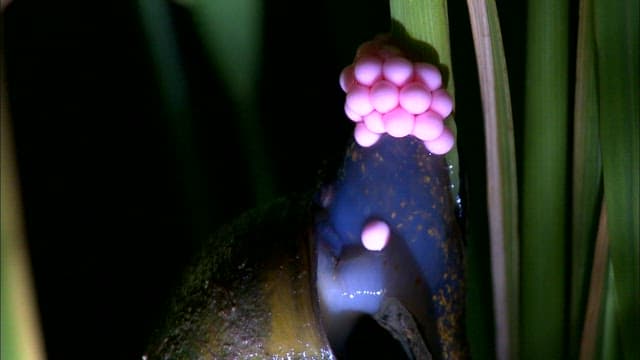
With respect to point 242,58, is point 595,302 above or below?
below

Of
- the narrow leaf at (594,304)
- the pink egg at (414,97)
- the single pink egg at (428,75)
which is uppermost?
the single pink egg at (428,75)

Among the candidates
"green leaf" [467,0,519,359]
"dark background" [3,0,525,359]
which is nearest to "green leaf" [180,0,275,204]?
"dark background" [3,0,525,359]

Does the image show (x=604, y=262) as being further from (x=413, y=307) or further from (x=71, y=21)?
(x=71, y=21)

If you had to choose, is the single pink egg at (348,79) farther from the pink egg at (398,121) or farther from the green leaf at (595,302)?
the green leaf at (595,302)

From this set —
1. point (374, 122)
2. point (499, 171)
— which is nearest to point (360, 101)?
point (374, 122)

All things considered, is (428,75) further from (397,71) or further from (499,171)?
(499,171)

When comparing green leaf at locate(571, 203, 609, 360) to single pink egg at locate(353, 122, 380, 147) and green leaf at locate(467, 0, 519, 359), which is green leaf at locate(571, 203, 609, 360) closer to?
green leaf at locate(467, 0, 519, 359)

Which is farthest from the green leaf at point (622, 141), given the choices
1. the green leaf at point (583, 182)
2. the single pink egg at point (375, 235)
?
the single pink egg at point (375, 235)
